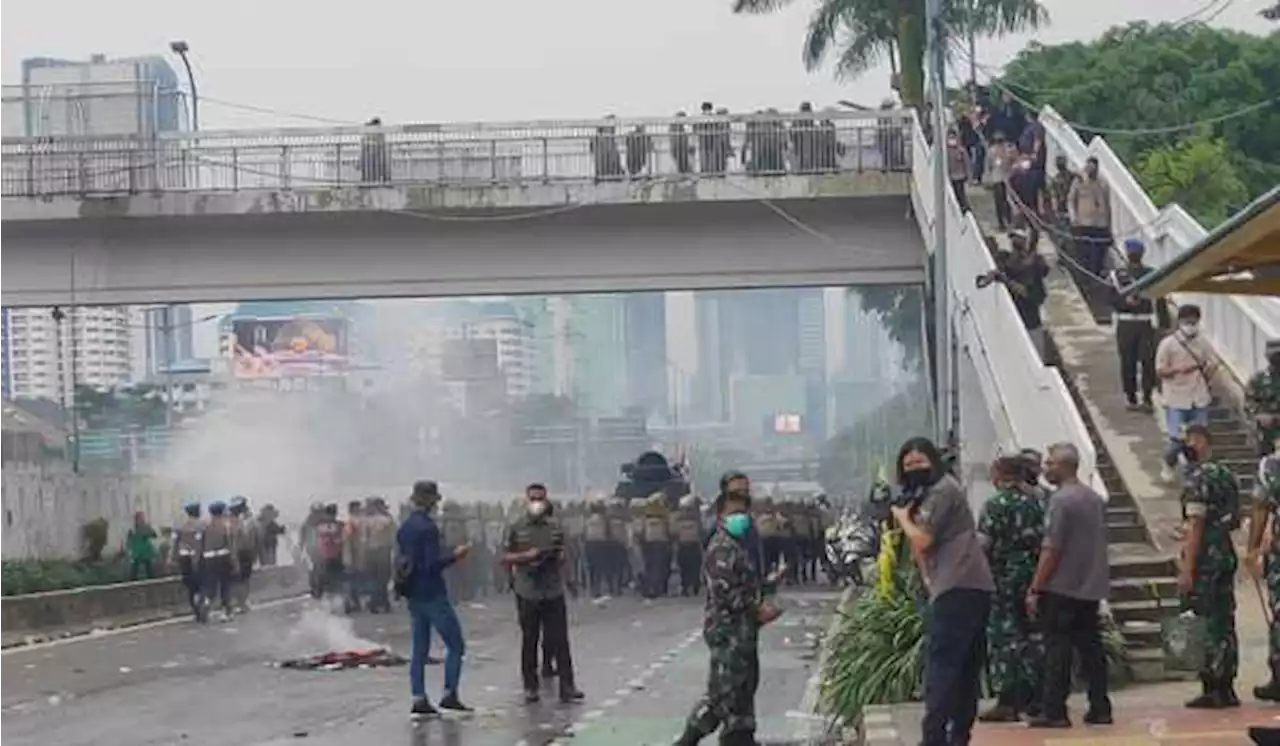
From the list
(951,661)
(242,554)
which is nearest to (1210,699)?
(951,661)

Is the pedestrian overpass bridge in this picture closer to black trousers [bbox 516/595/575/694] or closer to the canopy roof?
black trousers [bbox 516/595/575/694]

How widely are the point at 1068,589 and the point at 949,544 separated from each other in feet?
4.00

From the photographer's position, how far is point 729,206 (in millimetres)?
34219

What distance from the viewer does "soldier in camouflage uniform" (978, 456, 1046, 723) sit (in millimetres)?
11930

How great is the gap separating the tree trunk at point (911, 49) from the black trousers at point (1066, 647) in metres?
29.3

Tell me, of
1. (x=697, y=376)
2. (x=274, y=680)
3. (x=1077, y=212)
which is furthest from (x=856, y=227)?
(x=697, y=376)

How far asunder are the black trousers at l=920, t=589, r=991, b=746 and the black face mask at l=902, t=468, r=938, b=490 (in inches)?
20.7

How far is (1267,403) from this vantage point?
45.2ft

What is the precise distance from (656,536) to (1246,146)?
868 inches

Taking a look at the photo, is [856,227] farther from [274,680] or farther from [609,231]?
[274,680]

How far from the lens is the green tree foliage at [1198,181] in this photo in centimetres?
4053

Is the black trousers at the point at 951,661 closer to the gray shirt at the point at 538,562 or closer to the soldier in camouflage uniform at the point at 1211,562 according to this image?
the soldier in camouflage uniform at the point at 1211,562

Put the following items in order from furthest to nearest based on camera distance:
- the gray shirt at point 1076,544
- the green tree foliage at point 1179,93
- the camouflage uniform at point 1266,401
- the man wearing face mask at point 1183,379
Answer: the green tree foliage at point 1179,93 < the man wearing face mask at point 1183,379 < the camouflage uniform at point 1266,401 < the gray shirt at point 1076,544

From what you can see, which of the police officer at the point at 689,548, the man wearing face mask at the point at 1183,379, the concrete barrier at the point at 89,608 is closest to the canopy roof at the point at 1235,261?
the man wearing face mask at the point at 1183,379
